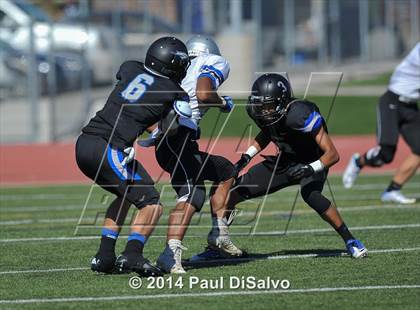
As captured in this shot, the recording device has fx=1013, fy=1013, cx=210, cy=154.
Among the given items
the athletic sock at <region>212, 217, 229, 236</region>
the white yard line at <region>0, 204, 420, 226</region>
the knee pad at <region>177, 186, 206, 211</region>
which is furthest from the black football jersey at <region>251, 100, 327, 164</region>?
the white yard line at <region>0, 204, 420, 226</region>

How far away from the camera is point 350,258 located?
7.66 m

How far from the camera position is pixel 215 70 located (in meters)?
7.55

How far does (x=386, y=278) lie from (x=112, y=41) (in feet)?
50.9

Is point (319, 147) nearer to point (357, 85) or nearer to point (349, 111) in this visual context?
point (349, 111)

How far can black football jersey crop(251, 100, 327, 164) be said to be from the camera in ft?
24.4

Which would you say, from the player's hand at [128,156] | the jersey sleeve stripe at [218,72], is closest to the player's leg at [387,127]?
the jersey sleeve stripe at [218,72]

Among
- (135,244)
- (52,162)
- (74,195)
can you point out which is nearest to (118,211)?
(135,244)

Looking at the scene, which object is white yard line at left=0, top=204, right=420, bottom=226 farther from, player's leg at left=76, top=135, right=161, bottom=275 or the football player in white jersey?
player's leg at left=76, top=135, right=161, bottom=275

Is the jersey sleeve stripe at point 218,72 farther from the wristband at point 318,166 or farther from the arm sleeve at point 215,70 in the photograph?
the wristband at point 318,166

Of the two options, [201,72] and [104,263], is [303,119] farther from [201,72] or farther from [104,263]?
[104,263]

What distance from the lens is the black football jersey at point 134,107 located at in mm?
6910

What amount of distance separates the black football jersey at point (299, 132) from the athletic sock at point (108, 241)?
1494 mm

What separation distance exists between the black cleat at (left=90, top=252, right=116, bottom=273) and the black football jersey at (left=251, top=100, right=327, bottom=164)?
5.32ft

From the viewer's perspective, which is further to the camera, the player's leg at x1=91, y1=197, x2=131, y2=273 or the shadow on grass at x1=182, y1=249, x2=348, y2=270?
the shadow on grass at x1=182, y1=249, x2=348, y2=270
